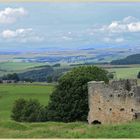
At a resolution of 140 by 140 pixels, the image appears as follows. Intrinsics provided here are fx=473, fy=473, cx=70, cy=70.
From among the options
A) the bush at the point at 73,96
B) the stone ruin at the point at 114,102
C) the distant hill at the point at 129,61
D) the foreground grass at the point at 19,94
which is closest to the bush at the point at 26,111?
the foreground grass at the point at 19,94

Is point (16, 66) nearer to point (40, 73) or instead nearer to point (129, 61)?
point (40, 73)

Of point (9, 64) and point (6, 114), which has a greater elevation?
point (9, 64)

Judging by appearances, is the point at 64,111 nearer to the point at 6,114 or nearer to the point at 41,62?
the point at 6,114

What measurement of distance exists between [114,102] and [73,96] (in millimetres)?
14145

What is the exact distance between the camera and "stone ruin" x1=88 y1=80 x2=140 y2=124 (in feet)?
112

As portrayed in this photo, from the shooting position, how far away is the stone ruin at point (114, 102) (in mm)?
34219

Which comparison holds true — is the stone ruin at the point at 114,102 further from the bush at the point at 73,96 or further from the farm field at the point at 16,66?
the farm field at the point at 16,66

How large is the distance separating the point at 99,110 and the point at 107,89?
261 cm

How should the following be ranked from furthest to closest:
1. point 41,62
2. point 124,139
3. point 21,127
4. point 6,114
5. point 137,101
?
1. point 41,62
2. point 6,114
3. point 137,101
4. point 21,127
5. point 124,139

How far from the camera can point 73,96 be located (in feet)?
164

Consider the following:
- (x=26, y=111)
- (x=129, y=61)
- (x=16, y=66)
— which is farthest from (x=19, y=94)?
(x=16, y=66)

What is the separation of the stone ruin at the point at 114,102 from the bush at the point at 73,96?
30.9 ft

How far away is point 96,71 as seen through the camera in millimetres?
53000

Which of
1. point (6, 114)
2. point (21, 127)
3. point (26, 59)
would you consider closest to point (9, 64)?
point (26, 59)
